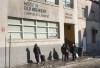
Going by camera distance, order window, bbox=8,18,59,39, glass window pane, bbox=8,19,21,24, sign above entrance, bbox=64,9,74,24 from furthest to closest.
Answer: sign above entrance, bbox=64,9,74,24 < window, bbox=8,18,59,39 < glass window pane, bbox=8,19,21,24

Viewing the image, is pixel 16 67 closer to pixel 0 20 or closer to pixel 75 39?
pixel 0 20

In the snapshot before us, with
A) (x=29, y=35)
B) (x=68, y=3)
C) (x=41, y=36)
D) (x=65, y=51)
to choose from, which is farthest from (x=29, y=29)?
(x=68, y=3)

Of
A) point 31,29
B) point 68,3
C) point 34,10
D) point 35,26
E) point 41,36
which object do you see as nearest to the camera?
point 31,29

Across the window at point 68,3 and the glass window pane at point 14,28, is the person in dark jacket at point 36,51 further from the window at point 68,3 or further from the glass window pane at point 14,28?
the window at point 68,3

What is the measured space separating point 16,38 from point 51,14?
611 centimetres

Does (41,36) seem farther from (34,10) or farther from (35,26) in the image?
(34,10)

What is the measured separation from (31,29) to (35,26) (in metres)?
0.60

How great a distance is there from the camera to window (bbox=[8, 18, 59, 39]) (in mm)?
25000

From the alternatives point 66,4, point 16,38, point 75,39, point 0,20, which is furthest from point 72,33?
point 0,20

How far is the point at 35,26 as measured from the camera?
90.8 feet

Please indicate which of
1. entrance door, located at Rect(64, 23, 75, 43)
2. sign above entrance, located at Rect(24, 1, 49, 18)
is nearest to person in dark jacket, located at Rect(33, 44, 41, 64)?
sign above entrance, located at Rect(24, 1, 49, 18)

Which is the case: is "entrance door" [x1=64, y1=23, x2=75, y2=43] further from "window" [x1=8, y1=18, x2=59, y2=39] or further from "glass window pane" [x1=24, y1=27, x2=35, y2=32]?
"glass window pane" [x1=24, y1=27, x2=35, y2=32]

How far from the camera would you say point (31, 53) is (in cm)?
2669

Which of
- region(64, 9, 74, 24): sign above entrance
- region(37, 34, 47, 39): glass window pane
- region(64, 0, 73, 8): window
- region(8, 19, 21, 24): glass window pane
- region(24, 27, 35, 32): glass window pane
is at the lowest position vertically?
region(37, 34, 47, 39): glass window pane
